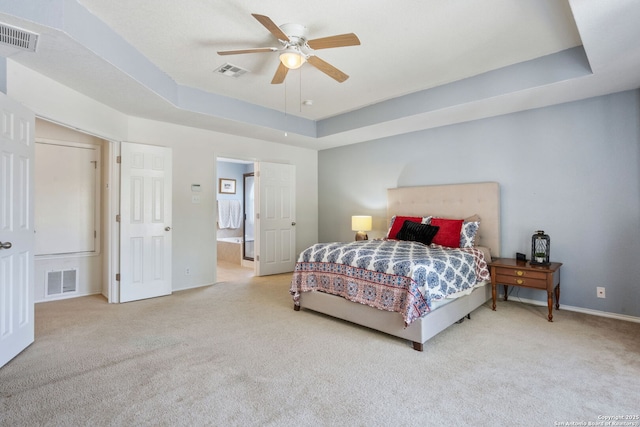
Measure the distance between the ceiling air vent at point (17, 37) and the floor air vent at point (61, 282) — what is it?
3089 millimetres

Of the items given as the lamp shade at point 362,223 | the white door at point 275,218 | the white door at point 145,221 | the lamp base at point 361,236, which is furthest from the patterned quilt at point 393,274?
the white door at point 275,218

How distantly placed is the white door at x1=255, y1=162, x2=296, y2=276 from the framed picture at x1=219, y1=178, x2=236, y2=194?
3.07m

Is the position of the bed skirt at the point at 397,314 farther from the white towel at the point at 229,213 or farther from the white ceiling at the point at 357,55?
the white towel at the point at 229,213

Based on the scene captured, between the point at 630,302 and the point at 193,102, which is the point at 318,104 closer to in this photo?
the point at 193,102

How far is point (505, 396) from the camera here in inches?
80.7

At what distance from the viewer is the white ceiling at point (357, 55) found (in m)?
2.46

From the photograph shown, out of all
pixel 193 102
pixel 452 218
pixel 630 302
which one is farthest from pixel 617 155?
pixel 193 102

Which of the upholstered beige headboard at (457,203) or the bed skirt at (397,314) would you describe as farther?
the upholstered beige headboard at (457,203)

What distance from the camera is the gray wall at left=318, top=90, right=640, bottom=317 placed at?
343 cm

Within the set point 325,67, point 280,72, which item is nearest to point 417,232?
point 325,67

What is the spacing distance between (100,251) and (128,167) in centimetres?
135

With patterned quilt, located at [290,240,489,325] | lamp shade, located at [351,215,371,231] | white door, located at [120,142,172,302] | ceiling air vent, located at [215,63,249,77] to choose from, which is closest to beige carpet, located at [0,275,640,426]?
patterned quilt, located at [290,240,489,325]

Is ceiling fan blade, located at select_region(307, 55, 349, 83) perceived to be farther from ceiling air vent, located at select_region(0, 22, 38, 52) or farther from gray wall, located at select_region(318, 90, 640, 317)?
gray wall, located at select_region(318, 90, 640, 317)

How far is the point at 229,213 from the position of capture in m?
8.49
